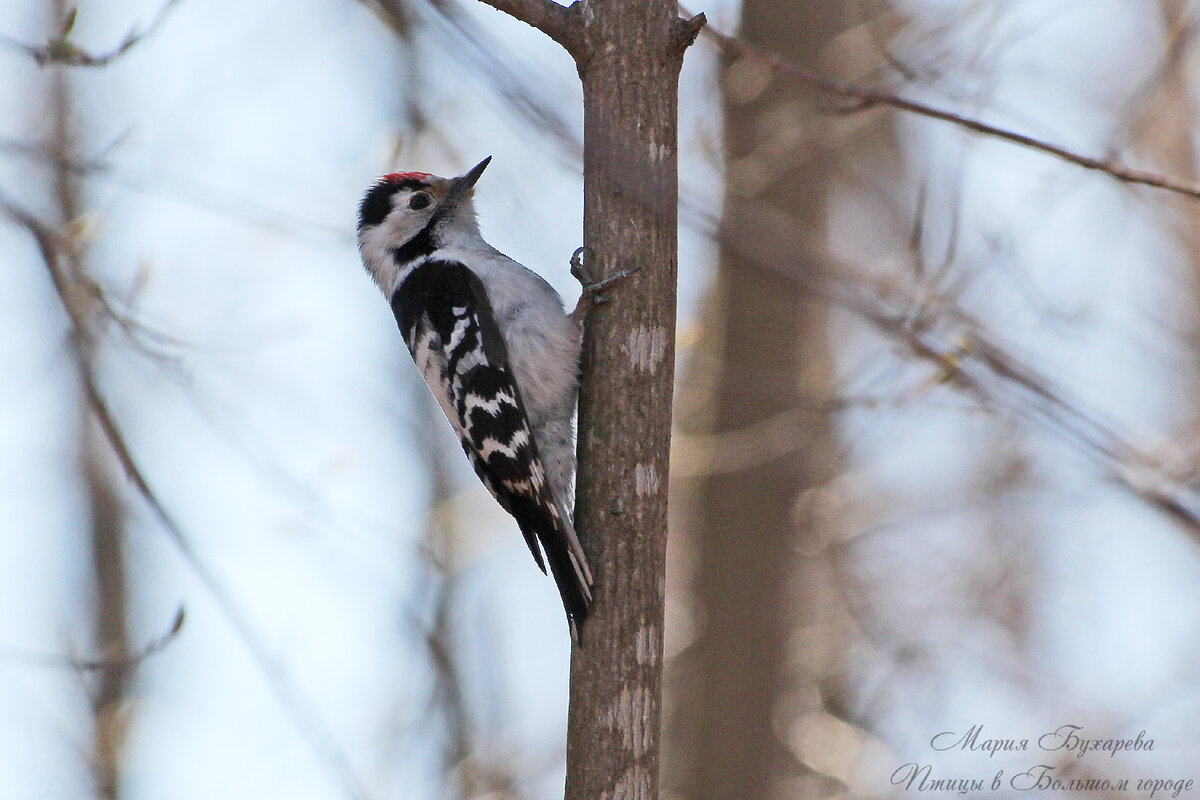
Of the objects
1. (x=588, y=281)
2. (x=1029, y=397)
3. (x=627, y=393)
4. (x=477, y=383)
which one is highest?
(x=477, y=383)

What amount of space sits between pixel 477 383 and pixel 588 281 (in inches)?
34.7

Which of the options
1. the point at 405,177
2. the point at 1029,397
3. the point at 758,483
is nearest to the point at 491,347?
the point at 405,177

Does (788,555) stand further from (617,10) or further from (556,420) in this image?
(617,10)

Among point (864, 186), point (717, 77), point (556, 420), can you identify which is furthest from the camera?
point (864, 186)

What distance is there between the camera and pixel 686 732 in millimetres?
6539

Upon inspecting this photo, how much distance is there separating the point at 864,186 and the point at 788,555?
8.36 feet

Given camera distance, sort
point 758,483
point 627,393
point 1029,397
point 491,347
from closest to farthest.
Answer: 1. point 1029,397
2. point 627,393
3. point 491,347
4. point 758,483

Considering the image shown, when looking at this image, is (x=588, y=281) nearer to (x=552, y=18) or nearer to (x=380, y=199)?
(x=552, y=18)

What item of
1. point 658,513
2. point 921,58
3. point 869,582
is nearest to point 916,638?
point 869,582

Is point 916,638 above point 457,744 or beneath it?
above

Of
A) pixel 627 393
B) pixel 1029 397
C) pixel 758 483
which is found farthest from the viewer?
pixel 758 483

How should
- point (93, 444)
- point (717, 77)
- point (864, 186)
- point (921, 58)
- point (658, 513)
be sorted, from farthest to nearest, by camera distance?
point (93, 444), point (864, 186), point (717, 77), point (921, 58), point (658, 513)

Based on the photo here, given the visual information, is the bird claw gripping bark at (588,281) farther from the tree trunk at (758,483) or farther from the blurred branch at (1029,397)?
the tree trunk at (758,483)

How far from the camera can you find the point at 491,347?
3.84 meters
